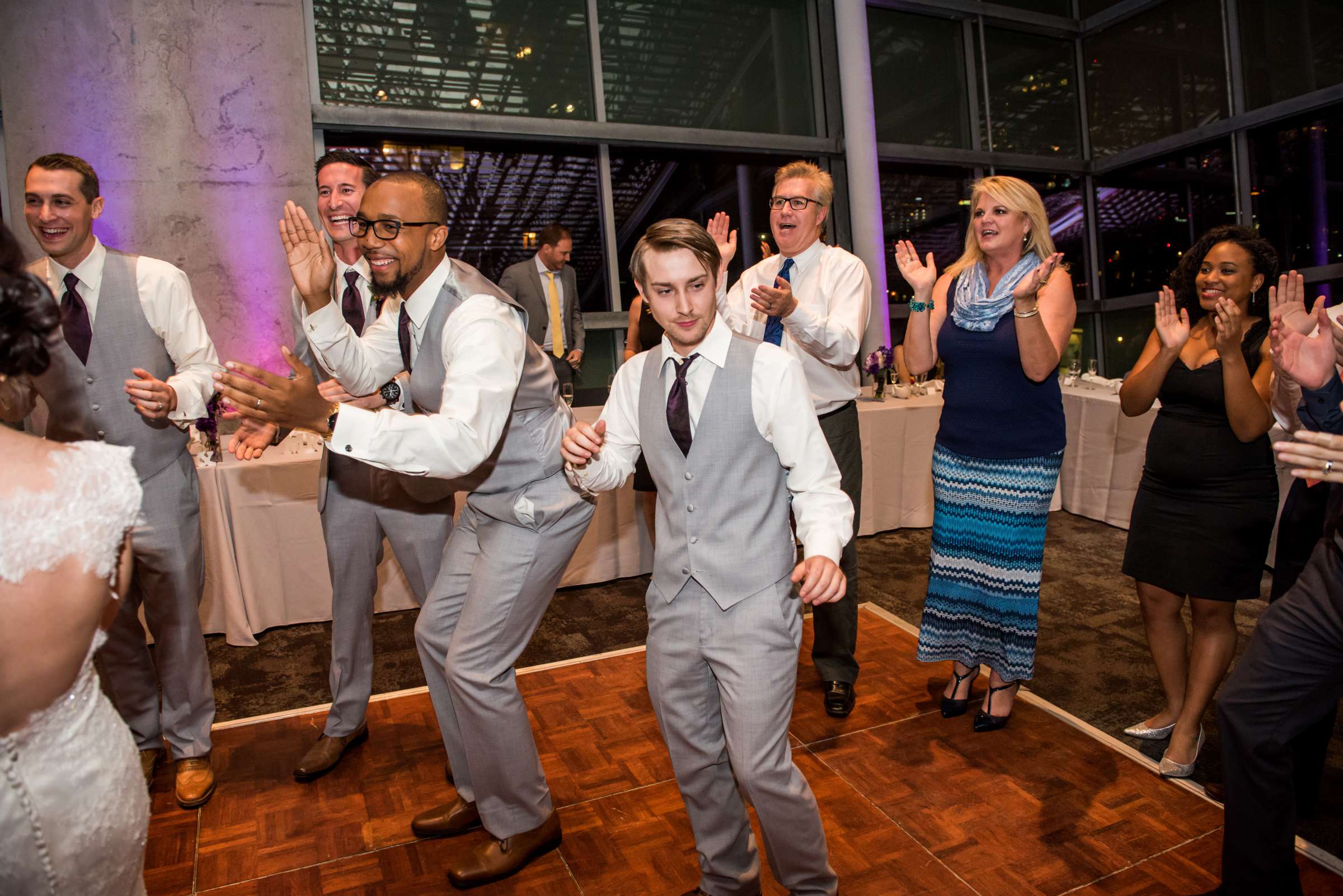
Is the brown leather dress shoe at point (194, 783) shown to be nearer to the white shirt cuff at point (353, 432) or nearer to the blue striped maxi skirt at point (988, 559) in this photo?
the white shirt cuff at point (353, 432)

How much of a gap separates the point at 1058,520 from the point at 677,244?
4.41 meters

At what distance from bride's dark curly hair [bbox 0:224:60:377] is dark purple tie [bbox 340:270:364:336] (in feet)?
A: 5.90

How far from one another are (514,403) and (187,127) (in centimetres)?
466

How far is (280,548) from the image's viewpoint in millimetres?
3947

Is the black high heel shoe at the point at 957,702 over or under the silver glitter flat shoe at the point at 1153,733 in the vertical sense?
over

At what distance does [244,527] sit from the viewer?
3.85 meters

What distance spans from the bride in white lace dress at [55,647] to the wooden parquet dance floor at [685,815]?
113cm

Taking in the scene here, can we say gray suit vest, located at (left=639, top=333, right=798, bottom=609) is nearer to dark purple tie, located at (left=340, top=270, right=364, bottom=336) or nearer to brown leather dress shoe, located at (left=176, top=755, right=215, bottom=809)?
dark purple tie, located at (left=340, top=270, right=364, bottom=336)

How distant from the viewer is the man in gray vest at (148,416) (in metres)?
2.45

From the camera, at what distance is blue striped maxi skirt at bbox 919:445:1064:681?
2.71 m

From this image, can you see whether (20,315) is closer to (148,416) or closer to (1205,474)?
(148,416)

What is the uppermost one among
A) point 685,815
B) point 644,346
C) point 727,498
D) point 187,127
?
point 187,127

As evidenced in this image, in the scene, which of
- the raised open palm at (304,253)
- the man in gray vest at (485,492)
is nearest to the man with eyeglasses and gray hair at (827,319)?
the man in gray vest at (485,492)

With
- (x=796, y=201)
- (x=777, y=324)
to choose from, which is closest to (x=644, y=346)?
(x=777, y=324)
